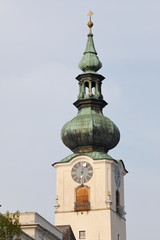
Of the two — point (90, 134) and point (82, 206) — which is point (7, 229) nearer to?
point (82, 206)

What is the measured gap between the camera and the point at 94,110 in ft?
240

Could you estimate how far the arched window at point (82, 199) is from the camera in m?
69.3

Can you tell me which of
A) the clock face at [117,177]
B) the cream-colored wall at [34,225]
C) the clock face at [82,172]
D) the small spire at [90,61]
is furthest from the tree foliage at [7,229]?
the small spire at [90,61]

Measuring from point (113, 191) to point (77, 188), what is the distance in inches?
112

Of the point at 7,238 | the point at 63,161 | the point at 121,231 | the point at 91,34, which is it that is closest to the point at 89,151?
the point at 63,161

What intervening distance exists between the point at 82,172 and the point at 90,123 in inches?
156

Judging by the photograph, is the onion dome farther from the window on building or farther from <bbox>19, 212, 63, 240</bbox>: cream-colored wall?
<bbox>19, 212, 63, 240</bbox>: cream-colored wall

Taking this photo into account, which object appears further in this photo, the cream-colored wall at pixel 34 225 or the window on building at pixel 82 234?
the window on building at pixel 82 234

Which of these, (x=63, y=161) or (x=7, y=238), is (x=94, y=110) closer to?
(x=63, y=161)

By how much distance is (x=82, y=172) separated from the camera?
70.4 m

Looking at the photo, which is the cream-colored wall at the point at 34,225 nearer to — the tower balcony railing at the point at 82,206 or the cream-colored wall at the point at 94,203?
the cream-colored wall at the point at 94,203

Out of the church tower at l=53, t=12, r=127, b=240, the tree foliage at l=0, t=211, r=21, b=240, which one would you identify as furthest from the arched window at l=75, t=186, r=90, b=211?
the tree foliage at l=0, t=211, r=21, b=240

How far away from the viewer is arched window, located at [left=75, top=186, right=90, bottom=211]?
6931cm

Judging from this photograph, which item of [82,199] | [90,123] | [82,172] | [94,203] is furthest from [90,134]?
[94,203]
